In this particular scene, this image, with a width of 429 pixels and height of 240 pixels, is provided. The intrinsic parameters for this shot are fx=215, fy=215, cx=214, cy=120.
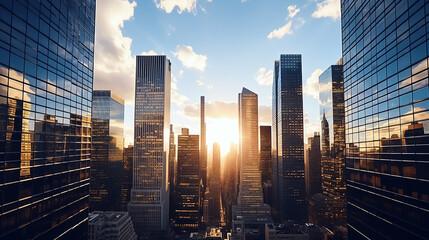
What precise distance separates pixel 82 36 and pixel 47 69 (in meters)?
11.5

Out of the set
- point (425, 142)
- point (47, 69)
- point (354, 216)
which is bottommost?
point (354, 216)

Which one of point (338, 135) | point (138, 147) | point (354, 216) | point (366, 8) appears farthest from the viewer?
point (138, 147)

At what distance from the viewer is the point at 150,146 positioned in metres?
141

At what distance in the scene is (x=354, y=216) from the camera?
34219 millimetres

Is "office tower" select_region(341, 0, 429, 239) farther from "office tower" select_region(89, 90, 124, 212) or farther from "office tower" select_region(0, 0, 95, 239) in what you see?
"office tower" select_region(89, 90, 124, 212)

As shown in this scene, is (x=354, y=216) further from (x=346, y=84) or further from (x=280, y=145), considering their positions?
(x=280, y=145)

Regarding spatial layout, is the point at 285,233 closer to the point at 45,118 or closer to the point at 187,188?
the point at 187,188

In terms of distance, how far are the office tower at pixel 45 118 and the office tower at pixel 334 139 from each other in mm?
126840

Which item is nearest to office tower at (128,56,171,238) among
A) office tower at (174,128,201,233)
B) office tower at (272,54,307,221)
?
office tower at (174,128,201,233)

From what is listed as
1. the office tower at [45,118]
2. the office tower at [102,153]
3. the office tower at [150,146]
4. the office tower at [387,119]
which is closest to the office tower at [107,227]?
the office tower at [150,146]

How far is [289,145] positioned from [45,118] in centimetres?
16507

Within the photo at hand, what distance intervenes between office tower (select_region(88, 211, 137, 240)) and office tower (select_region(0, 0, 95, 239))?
5547cm

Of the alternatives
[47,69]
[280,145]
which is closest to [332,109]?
[280,145]

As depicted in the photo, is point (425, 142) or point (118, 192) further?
point (118, 192)
